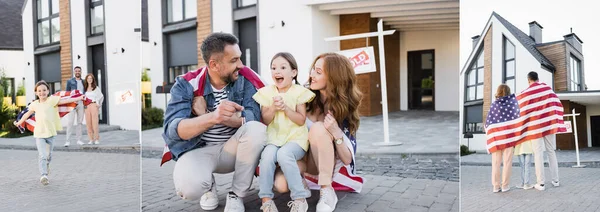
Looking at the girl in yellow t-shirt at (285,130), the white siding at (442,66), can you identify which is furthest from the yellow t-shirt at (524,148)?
the girl in yellow t-shirt at (285,130)

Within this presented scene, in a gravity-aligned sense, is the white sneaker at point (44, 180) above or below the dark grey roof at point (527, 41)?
below

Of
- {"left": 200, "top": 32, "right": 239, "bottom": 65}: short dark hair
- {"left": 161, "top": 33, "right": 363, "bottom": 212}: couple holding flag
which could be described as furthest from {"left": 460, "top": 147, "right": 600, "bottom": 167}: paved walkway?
{"left": 200, "top": 32, "right": 239, "bottom": 65}: short dark hair

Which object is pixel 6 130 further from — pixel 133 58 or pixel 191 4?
pixel 191 4

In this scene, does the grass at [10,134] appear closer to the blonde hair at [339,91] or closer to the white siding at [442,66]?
the blonde hair at [339,91]

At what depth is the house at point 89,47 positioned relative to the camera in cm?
187

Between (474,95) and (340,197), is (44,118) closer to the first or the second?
(340,197)

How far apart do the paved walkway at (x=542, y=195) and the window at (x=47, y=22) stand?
1836 mm

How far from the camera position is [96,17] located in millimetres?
1966

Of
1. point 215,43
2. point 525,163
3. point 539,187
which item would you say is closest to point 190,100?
point 215,43

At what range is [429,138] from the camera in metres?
1.67

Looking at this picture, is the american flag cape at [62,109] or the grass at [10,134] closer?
the american flag cape at [62,109]

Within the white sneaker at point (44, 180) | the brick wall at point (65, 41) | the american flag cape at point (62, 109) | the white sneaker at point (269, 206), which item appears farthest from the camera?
the white sneaker at point (44, 180)

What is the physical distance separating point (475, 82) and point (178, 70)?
3.37ft

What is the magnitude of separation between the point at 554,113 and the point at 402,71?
73 cm
